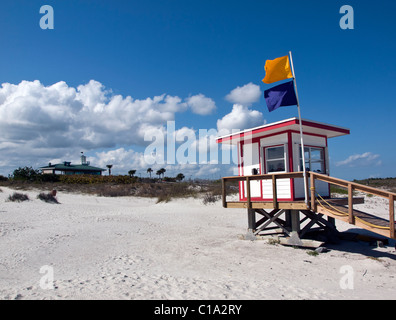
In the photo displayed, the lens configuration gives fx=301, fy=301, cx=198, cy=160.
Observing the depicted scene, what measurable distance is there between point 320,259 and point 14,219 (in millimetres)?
13720

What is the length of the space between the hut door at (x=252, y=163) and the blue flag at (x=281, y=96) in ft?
8.16

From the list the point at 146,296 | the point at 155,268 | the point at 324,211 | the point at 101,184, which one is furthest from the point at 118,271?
the point at 101,184

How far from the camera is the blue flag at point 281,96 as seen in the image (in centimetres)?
909

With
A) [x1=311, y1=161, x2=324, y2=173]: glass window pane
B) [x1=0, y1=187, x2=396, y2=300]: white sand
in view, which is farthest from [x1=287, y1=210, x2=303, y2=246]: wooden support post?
[x1=311, y1=161, x2=324, y2=173]: glass window pane

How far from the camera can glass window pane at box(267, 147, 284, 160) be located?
35.4 feet

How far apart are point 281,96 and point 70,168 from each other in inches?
2028

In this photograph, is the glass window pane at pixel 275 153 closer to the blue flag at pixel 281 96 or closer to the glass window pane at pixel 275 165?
the glass window pane at pixel 275 165

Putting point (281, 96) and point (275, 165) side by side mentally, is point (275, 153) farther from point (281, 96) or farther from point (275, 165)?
point (281, 96)

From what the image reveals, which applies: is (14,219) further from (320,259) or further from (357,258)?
(357,258)

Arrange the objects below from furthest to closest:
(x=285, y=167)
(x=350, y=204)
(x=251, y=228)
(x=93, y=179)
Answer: (x=93, y=179) < (x=251, y=228) < (x=285, y=167) < (x=350, y=204)

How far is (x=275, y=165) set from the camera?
435 inches

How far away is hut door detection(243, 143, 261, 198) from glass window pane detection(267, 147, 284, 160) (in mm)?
450

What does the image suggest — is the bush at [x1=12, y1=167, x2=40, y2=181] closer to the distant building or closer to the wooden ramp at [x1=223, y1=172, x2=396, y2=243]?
the distant building

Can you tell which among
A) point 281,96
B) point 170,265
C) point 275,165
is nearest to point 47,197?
point 170,265
